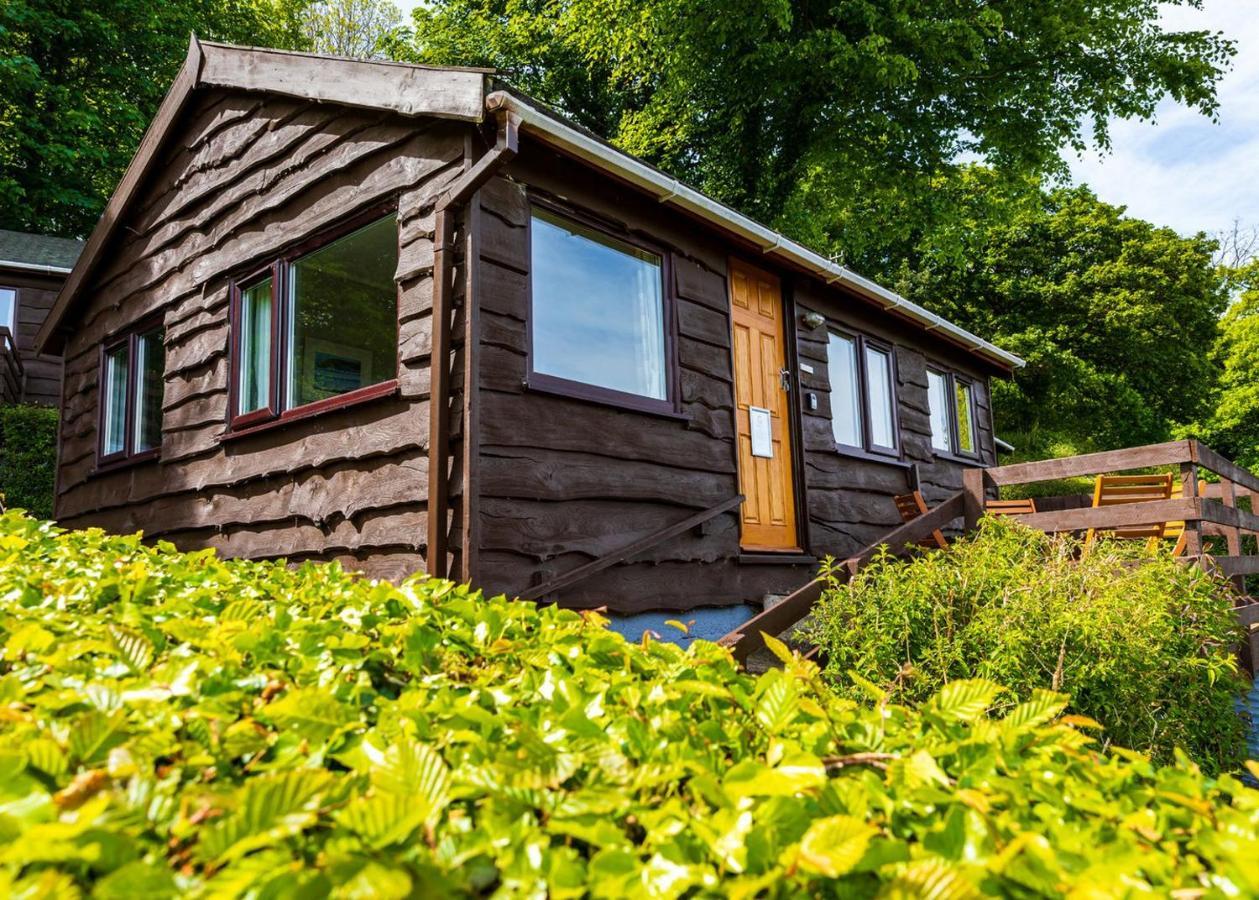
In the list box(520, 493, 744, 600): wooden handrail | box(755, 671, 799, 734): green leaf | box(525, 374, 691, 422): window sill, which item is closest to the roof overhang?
box(525, 374, 691, 422): window sill

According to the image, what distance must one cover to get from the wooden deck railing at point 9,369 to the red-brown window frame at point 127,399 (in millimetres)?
5631

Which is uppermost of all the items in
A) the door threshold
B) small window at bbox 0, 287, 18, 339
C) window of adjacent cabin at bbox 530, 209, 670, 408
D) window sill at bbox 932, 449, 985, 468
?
small window at bbox 0, 287, 18, 339

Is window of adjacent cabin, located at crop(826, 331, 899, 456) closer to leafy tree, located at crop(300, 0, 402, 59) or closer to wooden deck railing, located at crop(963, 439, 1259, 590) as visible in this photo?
wooden deck railing, located at crop(963, 439, 1259, 590)

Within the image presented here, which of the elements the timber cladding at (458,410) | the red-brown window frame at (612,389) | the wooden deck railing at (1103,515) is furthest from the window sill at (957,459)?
the red-brown window frame at (612,389)

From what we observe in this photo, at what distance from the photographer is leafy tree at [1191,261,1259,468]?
25734mm

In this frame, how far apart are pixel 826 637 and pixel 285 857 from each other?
413 centimetres

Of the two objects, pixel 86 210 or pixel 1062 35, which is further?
pixel 86 210

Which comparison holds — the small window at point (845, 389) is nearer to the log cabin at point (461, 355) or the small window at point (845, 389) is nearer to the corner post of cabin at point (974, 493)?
the log cabin at point (461, 355)

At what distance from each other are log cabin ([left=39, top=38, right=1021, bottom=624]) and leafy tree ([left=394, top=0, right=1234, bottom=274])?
299 inches

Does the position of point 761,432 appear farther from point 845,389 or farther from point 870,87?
point 870,87

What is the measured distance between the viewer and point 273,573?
3107 mm

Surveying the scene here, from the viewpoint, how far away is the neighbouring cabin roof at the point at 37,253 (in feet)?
49.7

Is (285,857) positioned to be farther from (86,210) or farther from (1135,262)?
(1135,262)

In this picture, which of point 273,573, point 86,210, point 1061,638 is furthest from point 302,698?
point 86,210
